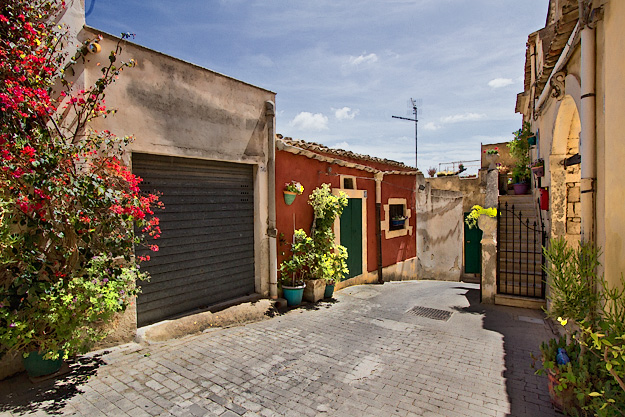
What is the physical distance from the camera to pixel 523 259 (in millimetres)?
9031

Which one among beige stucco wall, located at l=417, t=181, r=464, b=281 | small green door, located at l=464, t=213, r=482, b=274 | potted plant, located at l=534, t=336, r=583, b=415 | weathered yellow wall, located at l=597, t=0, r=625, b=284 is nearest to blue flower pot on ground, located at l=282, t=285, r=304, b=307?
potted plant, located at l=534, t=336, r=583, b=415

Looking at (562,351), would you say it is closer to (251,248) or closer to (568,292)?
(568,292)

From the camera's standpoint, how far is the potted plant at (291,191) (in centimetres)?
768

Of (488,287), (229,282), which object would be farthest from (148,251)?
(488,287)

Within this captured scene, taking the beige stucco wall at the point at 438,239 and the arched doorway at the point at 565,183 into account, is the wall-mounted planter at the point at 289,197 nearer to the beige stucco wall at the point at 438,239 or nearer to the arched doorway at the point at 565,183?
the arched doorway at the point at 565,183

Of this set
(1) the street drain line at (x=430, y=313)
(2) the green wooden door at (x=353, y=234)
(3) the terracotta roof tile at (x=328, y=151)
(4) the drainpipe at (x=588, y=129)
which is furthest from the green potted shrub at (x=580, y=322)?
(2) the green wooden door at (x=353, y=234)

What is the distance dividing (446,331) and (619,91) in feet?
14.6

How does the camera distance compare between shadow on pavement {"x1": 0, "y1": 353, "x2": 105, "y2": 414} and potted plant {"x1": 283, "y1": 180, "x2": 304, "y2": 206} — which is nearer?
shadow on pavement {"x1": 0, "y1": 353, "x2": 105, "y2": 414}

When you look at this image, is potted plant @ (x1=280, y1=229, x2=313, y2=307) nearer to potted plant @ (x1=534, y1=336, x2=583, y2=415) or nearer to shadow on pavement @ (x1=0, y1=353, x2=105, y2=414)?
shadow on pavement @ (x1=0, y1=353, x2=105, y2=414)

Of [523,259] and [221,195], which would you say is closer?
[221,195]

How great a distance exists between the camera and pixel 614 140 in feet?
11.1

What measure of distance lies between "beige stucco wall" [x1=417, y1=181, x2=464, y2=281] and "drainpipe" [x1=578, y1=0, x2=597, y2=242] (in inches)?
433

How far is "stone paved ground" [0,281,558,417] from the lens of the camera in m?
3.67

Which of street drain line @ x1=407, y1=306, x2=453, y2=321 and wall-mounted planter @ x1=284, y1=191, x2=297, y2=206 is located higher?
wall-mounted planter @ x1=284, y1=191, x2=297, y2=206
